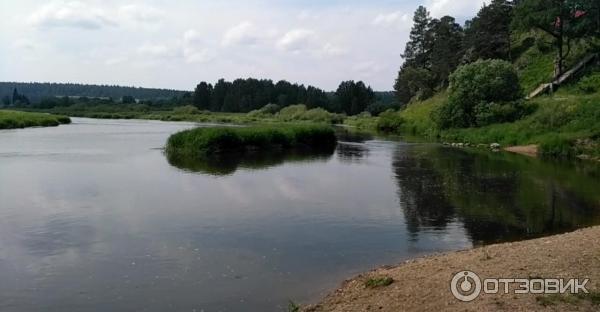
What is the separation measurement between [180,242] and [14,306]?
6.01m

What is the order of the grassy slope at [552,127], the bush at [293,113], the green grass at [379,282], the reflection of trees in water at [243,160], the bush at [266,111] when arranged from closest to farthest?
the green grass at [379,282] < the reflection of trees in water at [243,160] < the grassy slope at [552,127] < the bush at [293,113] < the bush at [266,111]

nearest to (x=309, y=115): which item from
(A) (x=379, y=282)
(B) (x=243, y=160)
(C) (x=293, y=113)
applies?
(C) (x=293, y=113)

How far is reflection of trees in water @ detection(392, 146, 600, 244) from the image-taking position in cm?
2092

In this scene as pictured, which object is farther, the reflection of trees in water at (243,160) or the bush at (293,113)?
the bush at (293,113)

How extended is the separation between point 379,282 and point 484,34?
3227 inches

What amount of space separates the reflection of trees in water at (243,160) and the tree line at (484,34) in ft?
102

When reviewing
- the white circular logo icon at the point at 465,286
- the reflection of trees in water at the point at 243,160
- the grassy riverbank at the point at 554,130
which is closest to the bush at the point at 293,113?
the grassy riverbank at the point at 554,130

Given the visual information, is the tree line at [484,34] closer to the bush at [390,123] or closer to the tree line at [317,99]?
the bush at [390,123]

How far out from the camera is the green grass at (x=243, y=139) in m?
45.7

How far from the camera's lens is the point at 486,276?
11727 mm

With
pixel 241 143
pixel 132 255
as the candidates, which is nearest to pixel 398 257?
pixel 132 255

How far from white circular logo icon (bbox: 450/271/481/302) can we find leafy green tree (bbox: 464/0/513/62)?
259ft

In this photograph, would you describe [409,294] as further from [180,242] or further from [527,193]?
[527,193]

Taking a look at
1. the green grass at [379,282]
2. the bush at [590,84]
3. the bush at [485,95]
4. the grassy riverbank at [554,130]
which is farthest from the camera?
the bush at [485,95]
